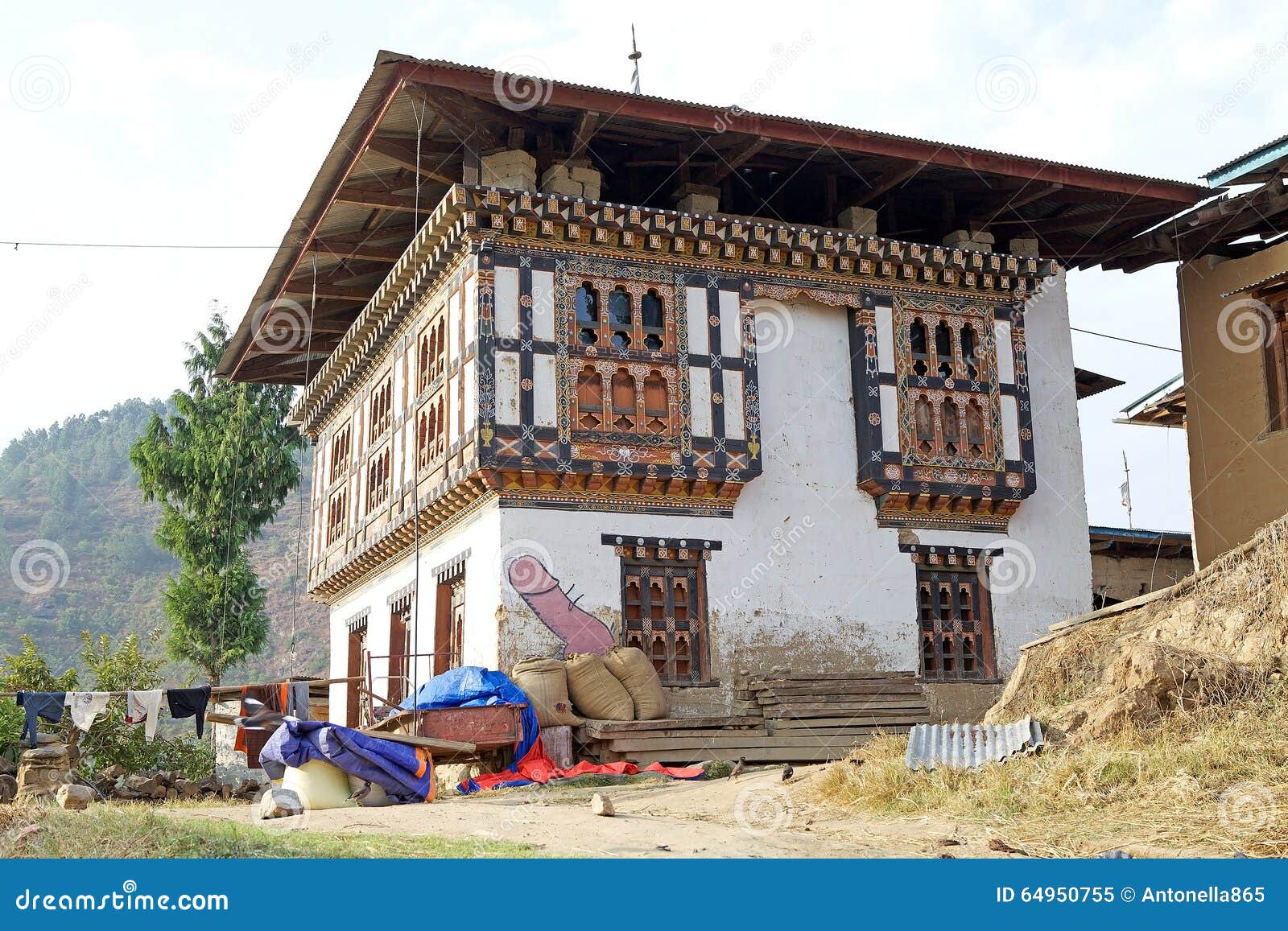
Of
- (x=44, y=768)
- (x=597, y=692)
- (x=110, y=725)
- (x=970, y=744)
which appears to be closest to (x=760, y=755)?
(x=597, y=692)

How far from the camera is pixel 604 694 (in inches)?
696

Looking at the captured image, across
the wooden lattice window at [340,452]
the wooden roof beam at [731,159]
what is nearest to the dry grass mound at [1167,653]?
the wooden roof beam at [731,159]

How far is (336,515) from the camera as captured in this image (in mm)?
27203

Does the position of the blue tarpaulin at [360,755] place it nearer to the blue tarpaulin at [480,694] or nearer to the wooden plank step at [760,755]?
the blue tarpaulin at [480,694]

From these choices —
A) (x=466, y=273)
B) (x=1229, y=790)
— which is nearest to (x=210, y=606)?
(x=466, y=273)

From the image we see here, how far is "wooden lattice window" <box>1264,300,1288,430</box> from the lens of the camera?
21375 mm

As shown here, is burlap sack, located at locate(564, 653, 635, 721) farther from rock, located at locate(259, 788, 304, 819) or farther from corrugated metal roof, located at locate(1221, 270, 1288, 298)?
corrugated metal roof, located at locate(1221, 270, 1288, 298)

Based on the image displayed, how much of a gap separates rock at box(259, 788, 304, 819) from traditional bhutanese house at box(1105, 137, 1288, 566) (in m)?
14.7

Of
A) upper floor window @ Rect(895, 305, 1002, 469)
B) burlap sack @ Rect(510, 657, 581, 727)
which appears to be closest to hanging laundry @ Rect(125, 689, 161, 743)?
burlap sack @ Rect(510, 657, 581, 727)

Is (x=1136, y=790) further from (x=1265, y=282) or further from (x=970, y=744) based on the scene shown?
(x=1265, y=282)

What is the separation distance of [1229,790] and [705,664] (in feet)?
32.8

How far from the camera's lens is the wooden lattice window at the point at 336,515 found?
86.3 feet

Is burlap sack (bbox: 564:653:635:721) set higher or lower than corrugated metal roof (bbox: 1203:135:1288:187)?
lower
